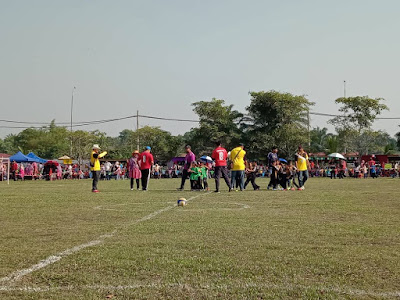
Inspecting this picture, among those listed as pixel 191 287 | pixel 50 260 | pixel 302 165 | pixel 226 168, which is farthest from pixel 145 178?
pixel 191 287

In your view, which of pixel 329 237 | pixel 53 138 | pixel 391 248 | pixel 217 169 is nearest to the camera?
pixel 391 248

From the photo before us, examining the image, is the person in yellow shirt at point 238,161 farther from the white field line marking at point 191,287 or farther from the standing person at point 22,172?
the standing person at point 22,172

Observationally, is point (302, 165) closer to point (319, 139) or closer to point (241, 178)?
point (241, 178)

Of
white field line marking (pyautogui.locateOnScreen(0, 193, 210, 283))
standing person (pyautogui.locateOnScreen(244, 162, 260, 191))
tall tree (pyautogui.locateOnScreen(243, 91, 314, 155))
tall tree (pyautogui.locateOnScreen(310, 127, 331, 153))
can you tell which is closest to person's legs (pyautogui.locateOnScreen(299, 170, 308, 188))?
standing person (pyautogui.locateOnScreen(244, 162, 260, 191))

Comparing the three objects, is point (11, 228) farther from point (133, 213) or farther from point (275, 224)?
point (275, 224)

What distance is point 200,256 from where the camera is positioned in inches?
221

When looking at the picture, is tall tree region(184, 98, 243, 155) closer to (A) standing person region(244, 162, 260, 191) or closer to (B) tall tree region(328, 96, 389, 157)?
(B) tall tree region(328, 96, 389, 157)

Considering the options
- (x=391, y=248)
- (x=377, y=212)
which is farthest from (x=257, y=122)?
(x=391, y=248)

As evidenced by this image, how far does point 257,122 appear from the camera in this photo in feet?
216

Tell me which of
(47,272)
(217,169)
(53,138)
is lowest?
(47,272)

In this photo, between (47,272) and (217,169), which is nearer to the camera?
(47,272)

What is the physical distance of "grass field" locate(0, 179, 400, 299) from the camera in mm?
4270

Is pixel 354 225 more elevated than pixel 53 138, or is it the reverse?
pixel 53 138

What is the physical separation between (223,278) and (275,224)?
4022mm
